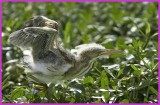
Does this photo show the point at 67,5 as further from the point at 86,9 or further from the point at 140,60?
the point at 140,60

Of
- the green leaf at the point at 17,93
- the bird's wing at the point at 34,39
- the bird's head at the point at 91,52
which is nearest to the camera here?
the bird's wing at the point at 34,39

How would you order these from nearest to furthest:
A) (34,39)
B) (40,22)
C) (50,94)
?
(34,39), (50,94), (40,22)

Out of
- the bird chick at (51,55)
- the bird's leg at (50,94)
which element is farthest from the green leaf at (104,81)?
the bird's leg at (50,94)

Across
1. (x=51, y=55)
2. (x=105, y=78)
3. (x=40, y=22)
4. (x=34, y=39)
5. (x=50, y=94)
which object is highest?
(x=40, y=22)

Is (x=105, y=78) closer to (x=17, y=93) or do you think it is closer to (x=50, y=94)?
(x=50, y=94)

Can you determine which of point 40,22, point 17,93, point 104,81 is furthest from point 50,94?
point 40,22

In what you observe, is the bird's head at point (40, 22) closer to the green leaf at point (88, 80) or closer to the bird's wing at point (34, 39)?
the bird's wing at point (34, 39)

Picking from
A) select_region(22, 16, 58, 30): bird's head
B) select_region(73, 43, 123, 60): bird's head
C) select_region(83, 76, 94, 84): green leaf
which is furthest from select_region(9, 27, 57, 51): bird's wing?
select_region(83, 76, 94, 84): green leaf

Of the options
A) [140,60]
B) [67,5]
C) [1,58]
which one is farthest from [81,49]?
[67,5]
